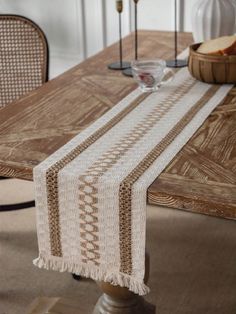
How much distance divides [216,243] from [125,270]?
3.29 feet

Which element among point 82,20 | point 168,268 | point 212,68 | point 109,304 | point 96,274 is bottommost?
point 168,268

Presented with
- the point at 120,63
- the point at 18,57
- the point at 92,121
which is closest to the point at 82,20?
the point at 18,57

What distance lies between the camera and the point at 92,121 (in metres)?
1.52

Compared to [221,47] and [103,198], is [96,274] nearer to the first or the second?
[103,198]

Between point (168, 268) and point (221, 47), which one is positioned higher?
point (221, 47)

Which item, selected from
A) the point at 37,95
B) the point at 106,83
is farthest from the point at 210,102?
the point at 37,95

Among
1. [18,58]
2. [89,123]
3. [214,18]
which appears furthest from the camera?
[18,58]

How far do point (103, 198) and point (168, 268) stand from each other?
3.08 ft

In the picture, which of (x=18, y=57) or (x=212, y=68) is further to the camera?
(x=18, y=57)

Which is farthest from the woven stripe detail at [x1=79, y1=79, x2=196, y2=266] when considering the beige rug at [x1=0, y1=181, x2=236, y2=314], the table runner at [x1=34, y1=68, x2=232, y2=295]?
the beige rug at [x1=0, y1=181, x2=236, y2=314]

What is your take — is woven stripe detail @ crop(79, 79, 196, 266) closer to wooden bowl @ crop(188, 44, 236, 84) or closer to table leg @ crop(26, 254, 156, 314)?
table leg @ crop(26, 254, 156, 314)

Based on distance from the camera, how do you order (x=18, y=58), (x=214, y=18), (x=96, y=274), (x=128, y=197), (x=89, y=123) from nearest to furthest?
(x=128, y=197)
(x=96, y=274)
(x=89, y=123)
(x=214, y=18)
(x=18, y=58)

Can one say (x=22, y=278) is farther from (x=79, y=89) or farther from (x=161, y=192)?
(x=161, y=192)

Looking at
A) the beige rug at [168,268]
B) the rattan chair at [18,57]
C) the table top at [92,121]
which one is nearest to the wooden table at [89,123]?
the table top at [92,121]
